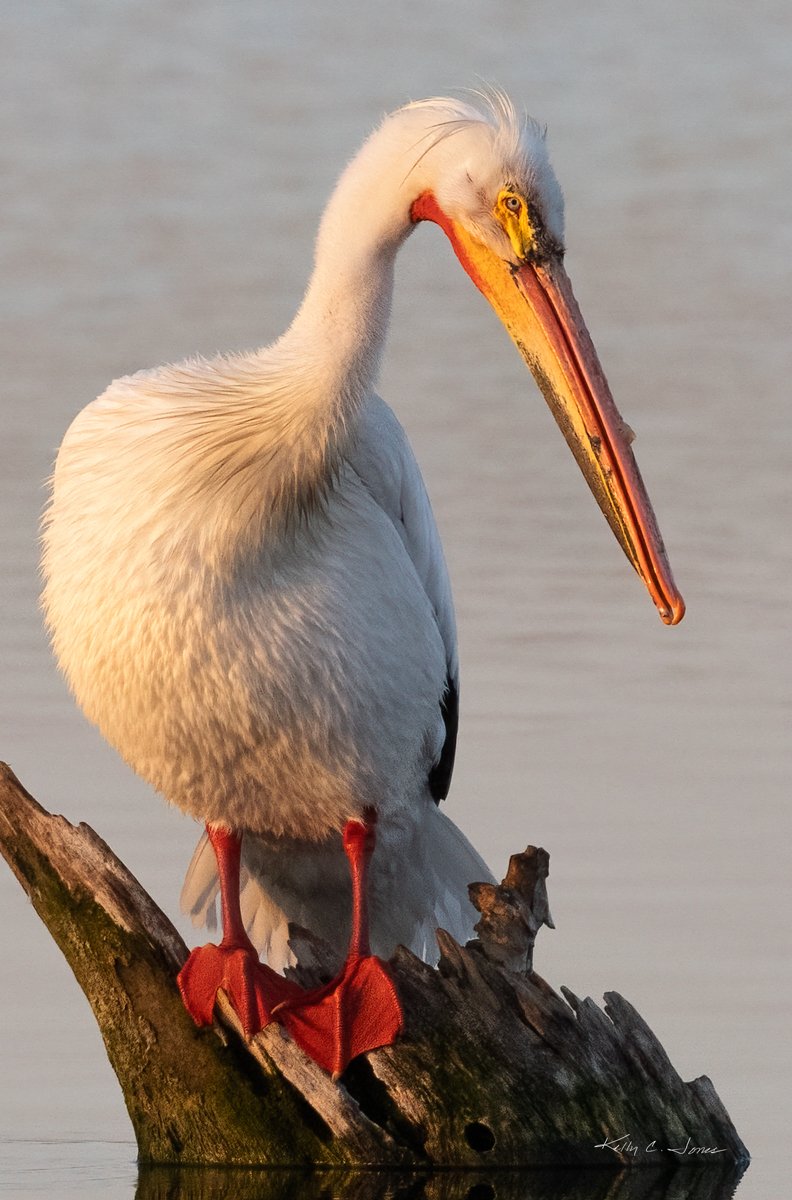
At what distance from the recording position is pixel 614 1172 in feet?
19.5

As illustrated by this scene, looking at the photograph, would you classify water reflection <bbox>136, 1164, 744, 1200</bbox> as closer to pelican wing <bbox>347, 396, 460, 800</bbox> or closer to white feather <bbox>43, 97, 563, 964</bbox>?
white feather <bbox>43, 97, 563, 964</bbox>

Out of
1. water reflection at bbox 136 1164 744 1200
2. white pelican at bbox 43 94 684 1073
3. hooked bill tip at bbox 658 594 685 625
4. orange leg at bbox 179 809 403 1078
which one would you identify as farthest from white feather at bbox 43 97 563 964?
water reflection at bbox 136 1164 744 1200

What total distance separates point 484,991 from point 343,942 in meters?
1.20

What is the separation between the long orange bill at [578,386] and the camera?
6008 millimetres

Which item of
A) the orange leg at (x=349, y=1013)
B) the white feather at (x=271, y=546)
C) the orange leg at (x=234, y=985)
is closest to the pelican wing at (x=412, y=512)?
the white feather at (x=271, y=546)

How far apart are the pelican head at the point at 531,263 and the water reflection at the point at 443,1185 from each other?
1.37 metres

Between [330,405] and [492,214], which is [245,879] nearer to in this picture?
[330,405]

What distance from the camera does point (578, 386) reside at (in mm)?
6039

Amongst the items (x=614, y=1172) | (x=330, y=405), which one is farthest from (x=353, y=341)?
(x=614, y=1172)

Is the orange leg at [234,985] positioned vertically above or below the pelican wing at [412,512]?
below

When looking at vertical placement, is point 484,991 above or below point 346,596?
below

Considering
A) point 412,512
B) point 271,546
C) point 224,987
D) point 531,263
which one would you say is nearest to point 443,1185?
point 224,987

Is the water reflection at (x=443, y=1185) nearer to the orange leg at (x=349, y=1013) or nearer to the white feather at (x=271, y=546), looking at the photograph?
the orange leg at (x=349, y=1013)

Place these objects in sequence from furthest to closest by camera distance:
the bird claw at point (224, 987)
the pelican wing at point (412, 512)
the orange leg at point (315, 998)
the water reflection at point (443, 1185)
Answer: the pelican wing at point (412, 512)
the bird claw at point (224, 987)
the orange leg at point (315, 998)
the water reflection at point (443, 1185)
